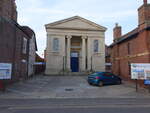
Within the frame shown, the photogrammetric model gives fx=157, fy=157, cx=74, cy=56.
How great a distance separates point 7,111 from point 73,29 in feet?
83.1

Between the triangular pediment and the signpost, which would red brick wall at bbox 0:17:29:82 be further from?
the signpost

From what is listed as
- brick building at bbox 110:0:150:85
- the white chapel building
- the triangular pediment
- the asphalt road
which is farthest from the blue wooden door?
the asphalt road

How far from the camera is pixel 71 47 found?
32562 millimetres

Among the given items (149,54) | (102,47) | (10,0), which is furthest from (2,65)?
(102,47)

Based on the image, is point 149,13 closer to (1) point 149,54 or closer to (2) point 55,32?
(1) point 149,54

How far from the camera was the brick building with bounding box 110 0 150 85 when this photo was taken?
16672 millimetres

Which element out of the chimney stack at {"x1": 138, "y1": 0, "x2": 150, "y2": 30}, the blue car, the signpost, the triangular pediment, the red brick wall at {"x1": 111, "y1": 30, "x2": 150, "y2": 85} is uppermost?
the triangular pediment

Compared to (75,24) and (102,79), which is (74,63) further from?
(102,79)

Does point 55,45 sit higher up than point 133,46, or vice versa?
point 55,45

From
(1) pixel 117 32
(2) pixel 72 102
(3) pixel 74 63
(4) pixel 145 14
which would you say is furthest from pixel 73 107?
(3) pixel 74 63

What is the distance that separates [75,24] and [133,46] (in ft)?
46.6

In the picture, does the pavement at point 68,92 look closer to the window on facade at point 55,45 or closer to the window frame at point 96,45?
the window on facade at point 55,45

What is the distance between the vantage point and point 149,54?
16203mm

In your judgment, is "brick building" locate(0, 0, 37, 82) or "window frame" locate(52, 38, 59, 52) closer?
"brick building" locate(0, 0, 37, 82)
